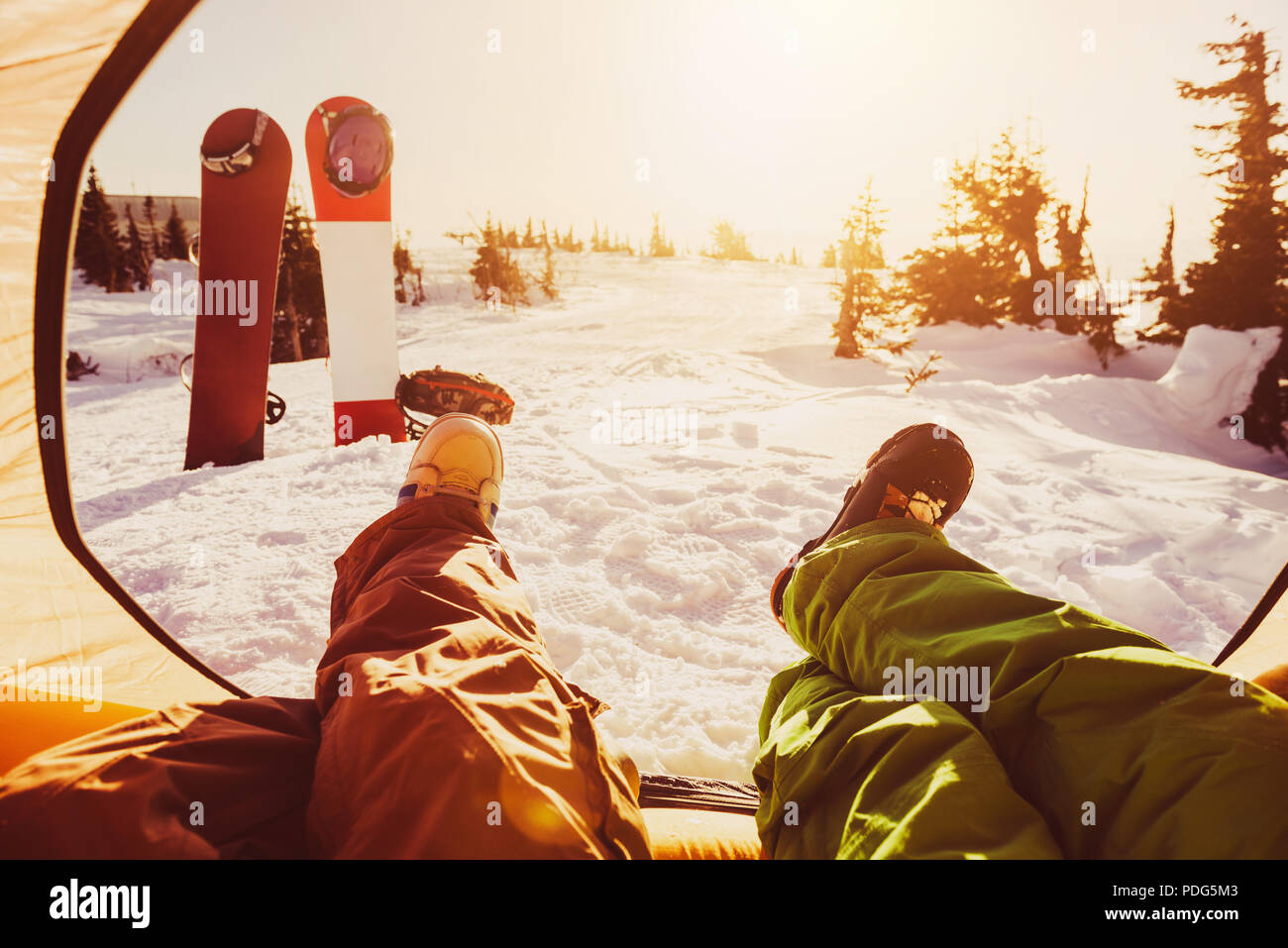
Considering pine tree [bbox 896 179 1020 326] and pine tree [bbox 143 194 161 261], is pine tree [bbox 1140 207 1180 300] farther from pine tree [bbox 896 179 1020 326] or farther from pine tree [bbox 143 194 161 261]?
pine tree [bbox 143 194 161 261]

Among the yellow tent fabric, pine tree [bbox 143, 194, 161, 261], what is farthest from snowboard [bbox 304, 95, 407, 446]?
pine tree [bbox 143, 194, 161, 261]

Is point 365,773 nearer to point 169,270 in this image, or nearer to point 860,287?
point 860,287

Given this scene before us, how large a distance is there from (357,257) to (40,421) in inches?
82.4

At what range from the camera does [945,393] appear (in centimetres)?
488

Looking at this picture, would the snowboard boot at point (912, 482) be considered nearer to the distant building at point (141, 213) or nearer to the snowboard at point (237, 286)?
the snowboard at point (237, 286)

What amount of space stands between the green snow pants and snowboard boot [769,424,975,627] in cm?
73

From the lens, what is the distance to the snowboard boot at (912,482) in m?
1.83

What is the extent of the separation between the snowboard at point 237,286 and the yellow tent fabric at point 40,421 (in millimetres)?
1626

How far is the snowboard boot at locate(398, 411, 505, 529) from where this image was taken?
6.18 feet

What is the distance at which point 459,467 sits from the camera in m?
1.94

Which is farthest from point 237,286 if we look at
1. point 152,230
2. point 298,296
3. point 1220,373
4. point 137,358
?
point 152,230
